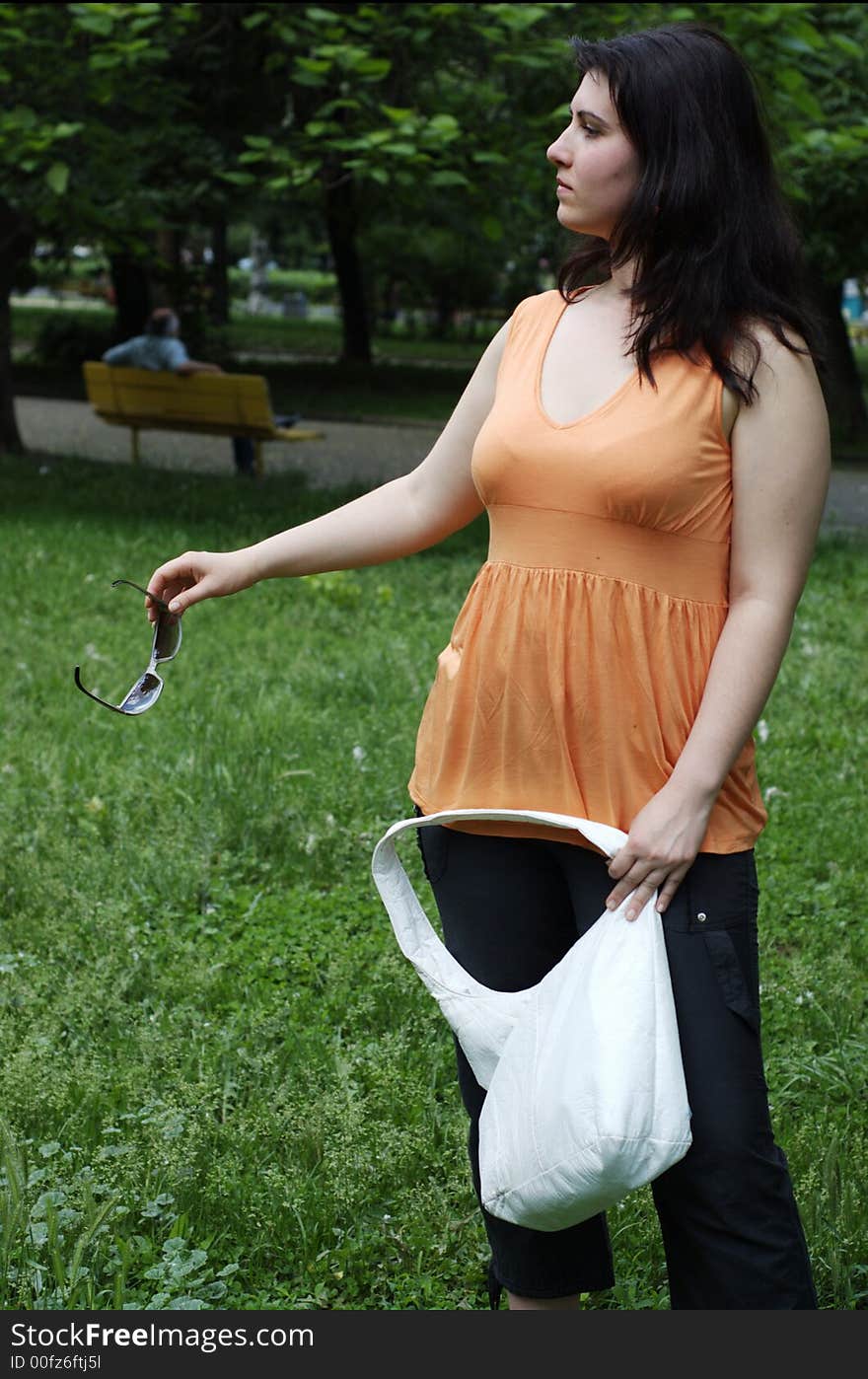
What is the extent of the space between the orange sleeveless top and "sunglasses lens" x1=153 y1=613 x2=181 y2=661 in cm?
46

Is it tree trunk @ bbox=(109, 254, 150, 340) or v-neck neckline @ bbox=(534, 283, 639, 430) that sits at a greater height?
v-neck neckline @ bbox=(534, 283, 639, 430)

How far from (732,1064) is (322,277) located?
73677mm

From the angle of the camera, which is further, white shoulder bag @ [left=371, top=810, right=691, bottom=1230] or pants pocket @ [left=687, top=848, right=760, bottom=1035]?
pants pocket @ [left=687, top=848, right=760, bottom=1035]

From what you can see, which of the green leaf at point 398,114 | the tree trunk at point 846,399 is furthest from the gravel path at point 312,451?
the green leaf at point 398,114

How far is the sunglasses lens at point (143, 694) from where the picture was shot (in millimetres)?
2344

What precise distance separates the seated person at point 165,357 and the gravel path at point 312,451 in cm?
27

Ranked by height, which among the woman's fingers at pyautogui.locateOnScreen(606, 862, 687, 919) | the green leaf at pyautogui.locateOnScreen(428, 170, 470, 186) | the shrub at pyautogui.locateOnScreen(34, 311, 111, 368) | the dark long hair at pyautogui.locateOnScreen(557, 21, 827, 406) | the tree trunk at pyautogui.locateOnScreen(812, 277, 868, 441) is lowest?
the shrub at pyautogui.locateOnScreen(34, 311, 111, 368)

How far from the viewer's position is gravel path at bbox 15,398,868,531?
14.2 metres

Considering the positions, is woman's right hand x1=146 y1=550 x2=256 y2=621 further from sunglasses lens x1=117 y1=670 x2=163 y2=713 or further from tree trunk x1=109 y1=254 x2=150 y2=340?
tree trunk x1=109 y1=254 x2=150 y2=340

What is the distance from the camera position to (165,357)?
1405 centimetres

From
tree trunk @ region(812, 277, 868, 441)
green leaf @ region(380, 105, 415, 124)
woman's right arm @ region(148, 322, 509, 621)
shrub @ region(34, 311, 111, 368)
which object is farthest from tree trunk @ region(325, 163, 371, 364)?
woman's right arm @ region(148, 322, 509, 621)

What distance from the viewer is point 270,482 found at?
41.8ft

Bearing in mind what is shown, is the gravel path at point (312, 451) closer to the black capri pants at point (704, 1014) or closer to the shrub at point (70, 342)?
the shrub at point (70, 342)

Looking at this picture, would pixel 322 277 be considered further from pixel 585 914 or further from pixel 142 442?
pixel 585 914
